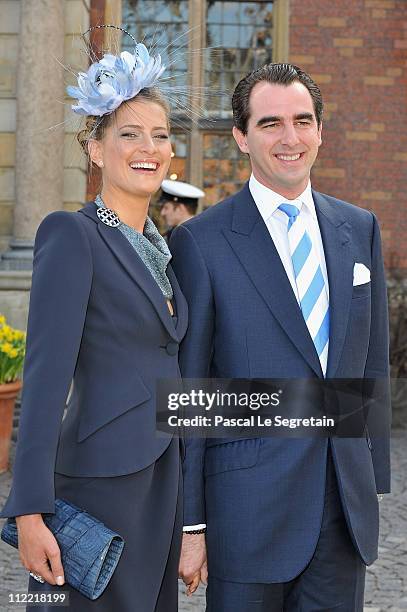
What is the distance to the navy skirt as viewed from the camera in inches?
74.1

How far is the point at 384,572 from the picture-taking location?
13.4 feet

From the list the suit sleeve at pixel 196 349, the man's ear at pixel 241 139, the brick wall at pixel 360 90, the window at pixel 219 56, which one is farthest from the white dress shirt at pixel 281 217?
the window at pixel 219 56

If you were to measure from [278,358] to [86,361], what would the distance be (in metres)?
0.50

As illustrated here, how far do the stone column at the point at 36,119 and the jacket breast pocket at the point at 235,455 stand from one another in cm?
528

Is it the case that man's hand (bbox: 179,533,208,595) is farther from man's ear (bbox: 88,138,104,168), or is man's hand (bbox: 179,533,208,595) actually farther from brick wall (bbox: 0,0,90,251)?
brick wall (bbox: 0,0,90,251)

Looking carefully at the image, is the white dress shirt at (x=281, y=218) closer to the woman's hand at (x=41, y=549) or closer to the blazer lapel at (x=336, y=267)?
the blazer lapel at (x=336, y=267)

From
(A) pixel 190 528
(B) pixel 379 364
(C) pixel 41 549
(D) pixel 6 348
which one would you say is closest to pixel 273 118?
(B) pixel 379 364

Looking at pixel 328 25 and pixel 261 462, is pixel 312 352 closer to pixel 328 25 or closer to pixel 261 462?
pixel 261 462

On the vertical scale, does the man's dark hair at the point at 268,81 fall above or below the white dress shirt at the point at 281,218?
above

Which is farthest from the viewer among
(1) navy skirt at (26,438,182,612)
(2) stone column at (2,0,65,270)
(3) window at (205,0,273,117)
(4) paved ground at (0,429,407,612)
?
(3) window at (205,0,273,117)

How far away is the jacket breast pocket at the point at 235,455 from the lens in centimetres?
211

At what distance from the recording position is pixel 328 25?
8.53m

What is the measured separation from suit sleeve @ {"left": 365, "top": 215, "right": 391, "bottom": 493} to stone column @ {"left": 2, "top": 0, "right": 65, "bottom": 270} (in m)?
5.18

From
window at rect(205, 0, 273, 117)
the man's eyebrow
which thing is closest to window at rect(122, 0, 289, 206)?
window at rect(205, 0, 273, 117)
